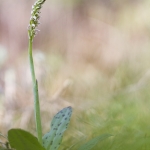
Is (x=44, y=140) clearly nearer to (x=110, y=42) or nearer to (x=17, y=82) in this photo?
(x=17, y=82)

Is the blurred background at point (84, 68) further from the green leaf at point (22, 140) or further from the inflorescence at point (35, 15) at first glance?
the inflorescence at point (35, 15)

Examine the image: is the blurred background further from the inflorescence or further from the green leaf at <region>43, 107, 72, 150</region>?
the inflorescence

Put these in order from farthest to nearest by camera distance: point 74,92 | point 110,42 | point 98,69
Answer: point 110,42, point 98,69, point 74,92

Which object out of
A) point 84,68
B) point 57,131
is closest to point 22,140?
point 57,131

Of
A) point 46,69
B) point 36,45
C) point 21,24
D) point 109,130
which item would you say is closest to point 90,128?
point 109,130

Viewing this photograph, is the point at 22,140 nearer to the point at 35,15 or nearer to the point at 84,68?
the point at 35,15
